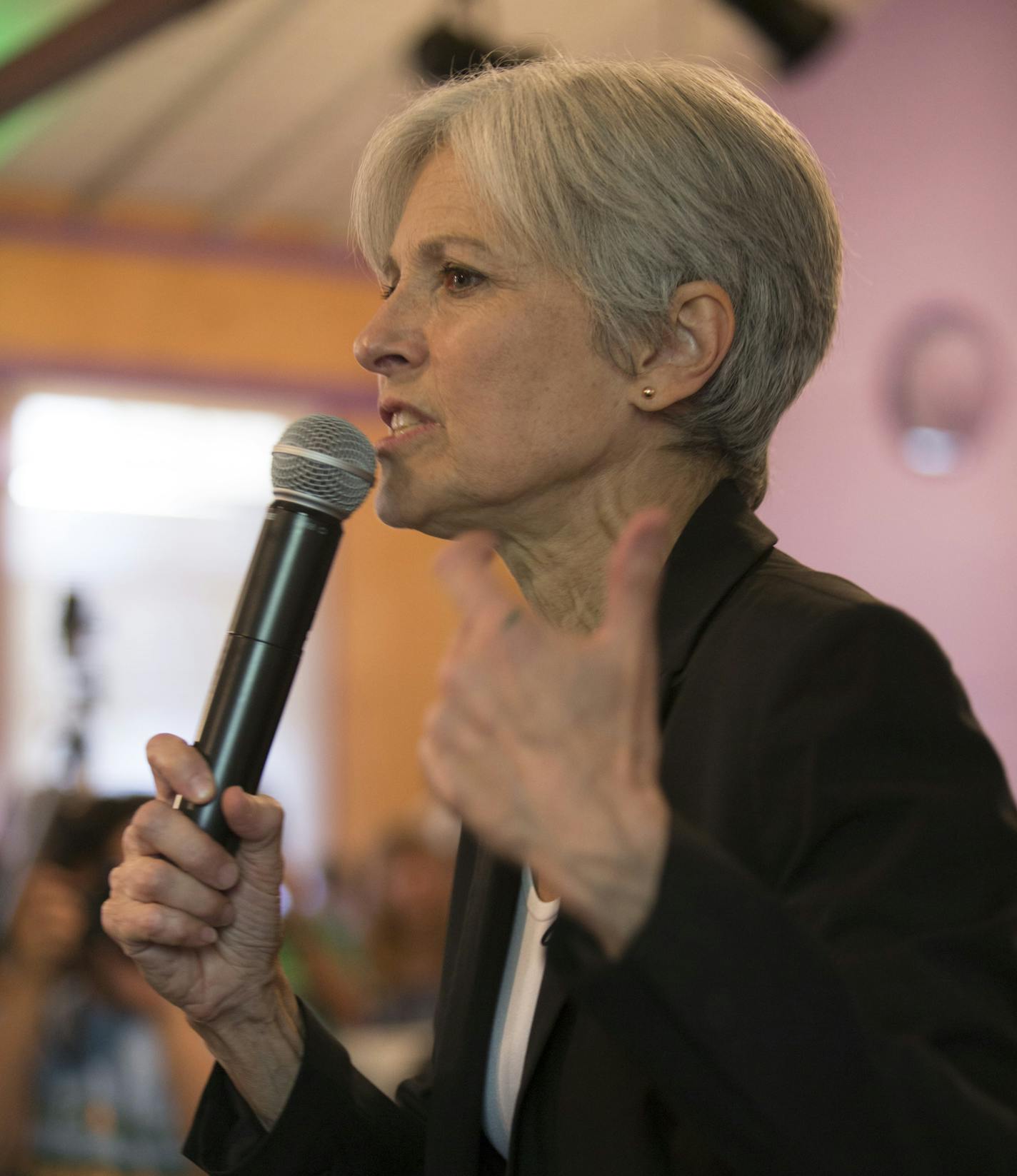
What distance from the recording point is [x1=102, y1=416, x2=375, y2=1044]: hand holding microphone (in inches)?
43.6

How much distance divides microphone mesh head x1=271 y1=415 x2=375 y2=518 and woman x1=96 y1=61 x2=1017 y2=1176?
0.08m

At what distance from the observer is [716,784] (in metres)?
0.95

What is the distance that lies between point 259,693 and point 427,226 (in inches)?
18.7

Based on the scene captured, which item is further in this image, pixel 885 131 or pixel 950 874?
pixel 885 131

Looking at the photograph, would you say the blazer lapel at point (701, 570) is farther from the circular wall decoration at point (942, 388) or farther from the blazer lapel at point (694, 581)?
the circular wall decoration at point (942, 388)

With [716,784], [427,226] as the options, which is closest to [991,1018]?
[716,784]

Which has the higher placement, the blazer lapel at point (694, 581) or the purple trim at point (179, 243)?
the purple trim at point (179, 243)

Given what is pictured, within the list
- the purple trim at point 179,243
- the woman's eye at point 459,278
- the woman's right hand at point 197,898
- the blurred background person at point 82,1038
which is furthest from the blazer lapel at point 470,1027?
the purple trim at point 179,243

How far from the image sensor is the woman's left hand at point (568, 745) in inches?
27.6

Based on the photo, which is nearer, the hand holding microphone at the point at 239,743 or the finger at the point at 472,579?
the finger at the point at 472,579

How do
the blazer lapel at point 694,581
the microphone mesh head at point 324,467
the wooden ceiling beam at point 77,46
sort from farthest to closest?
the wooden ceiling beam at point 77,46 → the microphone mesh head at point 324,467 → the blazer lapel at point 694,581

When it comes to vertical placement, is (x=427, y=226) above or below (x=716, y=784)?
above

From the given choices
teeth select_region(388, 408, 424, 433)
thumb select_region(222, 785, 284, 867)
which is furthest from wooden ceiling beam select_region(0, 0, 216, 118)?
thumb select_region(222, 785, 284, 867)

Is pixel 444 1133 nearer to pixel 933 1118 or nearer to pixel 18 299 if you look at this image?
pixel 933 1118
